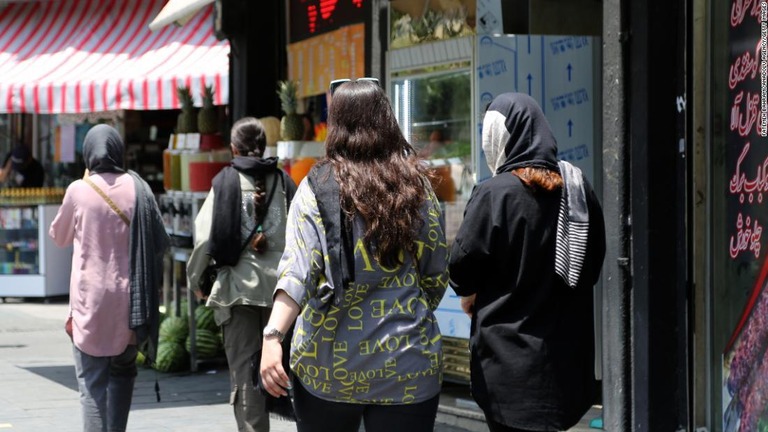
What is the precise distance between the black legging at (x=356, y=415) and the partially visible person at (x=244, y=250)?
8.06 ft

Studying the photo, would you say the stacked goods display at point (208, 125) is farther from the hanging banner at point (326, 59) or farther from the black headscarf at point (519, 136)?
the black headscarf at point (519, 136)

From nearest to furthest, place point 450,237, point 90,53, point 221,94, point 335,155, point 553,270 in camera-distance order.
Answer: point 335,155 → point 553,270 → point 450,237 → point 221,94 → point 90,53

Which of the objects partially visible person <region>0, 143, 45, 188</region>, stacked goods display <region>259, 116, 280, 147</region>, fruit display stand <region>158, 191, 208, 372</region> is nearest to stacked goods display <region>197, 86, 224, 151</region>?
fruit display stand <region>158, 191, 208, 372</region>

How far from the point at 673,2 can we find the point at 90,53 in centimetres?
810

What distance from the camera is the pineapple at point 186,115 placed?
9.72m

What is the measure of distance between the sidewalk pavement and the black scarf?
121cm

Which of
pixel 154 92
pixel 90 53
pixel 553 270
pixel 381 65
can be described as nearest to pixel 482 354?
pixel 553 270

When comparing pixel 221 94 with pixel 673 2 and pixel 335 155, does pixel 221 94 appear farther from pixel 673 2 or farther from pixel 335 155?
pixel 335 155

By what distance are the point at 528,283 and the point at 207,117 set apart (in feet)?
19.7

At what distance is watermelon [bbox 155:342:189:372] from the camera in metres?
9.24

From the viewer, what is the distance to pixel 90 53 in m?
12.4

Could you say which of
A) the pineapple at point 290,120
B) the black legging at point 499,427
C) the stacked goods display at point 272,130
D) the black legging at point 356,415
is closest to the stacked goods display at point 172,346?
the stacked goods display at point 272,130

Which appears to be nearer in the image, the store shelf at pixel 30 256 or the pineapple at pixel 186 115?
the pineapple at pixel 186 115

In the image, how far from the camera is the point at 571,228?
4055mm
